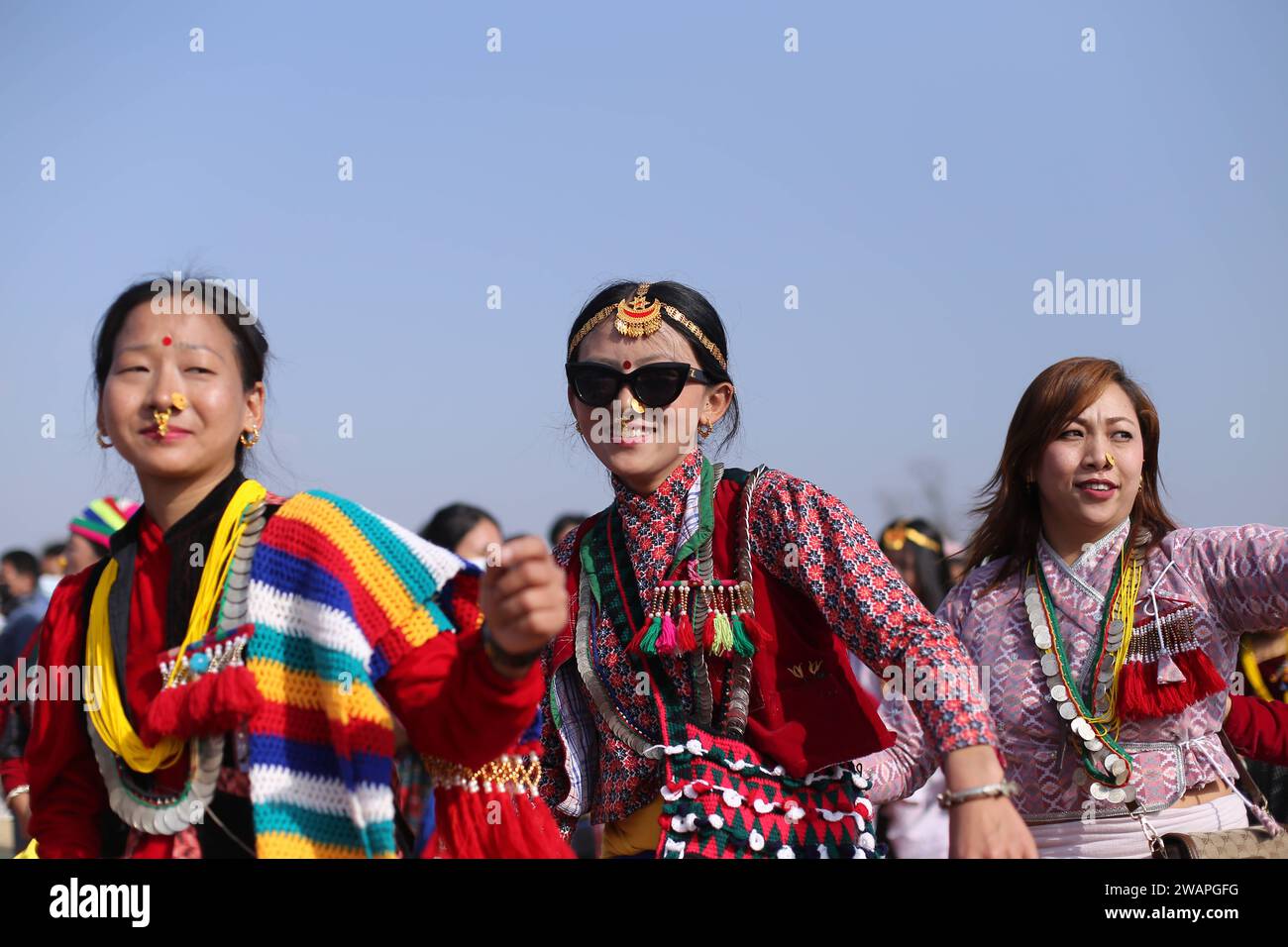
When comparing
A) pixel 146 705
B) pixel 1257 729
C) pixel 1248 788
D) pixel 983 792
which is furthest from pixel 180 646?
pixel 1257 729

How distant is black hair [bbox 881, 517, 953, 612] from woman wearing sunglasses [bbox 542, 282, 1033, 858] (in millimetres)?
2673

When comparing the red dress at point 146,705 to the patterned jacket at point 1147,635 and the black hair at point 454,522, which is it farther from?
the black hair at point 454,522

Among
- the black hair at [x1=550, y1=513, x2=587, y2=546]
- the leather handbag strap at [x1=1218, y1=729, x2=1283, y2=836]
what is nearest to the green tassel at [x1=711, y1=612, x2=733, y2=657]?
the leather handbag strap at [x1=1218, y1=729, x2=1283, y2=836]

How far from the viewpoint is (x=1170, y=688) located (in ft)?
12.4

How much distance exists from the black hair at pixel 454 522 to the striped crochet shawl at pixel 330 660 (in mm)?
3236

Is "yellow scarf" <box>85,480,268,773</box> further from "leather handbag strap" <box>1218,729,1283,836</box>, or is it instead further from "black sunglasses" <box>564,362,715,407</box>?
"leather handbag strap" <box>1218,729,1283,836</box>

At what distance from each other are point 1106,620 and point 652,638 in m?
1.37

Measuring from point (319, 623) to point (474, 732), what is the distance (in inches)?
13.3

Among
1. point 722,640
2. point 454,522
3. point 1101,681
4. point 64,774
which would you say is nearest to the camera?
point 64,774

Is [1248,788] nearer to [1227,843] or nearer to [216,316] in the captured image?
[1227,843]

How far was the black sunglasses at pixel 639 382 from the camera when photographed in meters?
3.52
